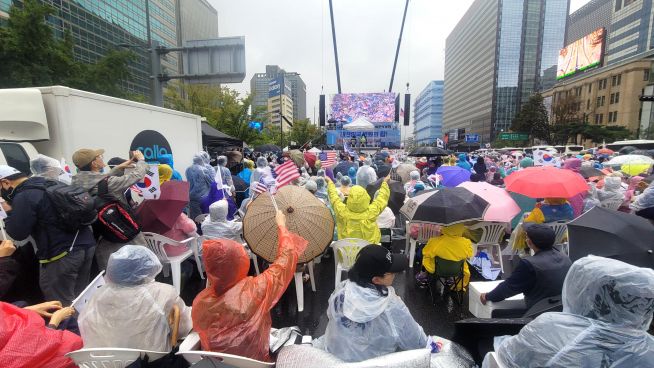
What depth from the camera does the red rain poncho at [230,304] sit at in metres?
1.84

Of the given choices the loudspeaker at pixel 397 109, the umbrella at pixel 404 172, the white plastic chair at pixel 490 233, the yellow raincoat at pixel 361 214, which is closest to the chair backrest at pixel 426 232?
the white plastic chair at pixel 490 233

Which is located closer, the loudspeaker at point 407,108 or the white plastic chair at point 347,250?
the white plastic chair at point 347,250

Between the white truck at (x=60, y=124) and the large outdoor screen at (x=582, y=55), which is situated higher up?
the large outdoor screen at (x=582, y=55)

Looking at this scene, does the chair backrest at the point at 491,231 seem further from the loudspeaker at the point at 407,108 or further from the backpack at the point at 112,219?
the loudspeaker at the point at 407,108

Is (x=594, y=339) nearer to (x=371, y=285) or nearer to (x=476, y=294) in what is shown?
(x=371, y=285)

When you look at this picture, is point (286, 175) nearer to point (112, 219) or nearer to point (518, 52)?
point (112, 219)

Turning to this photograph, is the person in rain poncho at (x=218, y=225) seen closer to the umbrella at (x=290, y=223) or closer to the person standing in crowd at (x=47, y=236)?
the umbrella at (x=290, y=223)

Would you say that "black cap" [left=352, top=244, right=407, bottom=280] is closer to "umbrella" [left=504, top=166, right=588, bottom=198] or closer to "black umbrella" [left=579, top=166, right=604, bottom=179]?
"umbrella" [left=504, top=166, right=588, bottom=198]

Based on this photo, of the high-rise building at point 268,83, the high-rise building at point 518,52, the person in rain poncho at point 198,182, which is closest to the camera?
the person in rain poncho at point 198,182

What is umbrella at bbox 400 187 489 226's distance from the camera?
3750mm

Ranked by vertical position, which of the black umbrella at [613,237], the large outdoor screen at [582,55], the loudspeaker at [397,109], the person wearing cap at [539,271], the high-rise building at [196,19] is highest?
the large outdoor screen at [582,55]

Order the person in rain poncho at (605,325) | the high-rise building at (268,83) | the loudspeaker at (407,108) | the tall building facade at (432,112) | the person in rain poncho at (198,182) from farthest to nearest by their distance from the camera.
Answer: the tall building facade at (432,112) → the high-rise building at (268,83) → the loudspeaker at (407,108) → the person in rain poncho at (198,182) → the person in rain poncho at (605,325)

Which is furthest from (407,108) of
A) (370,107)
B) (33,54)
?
(33,54)

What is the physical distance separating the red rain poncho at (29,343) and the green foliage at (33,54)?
37.7 ft
